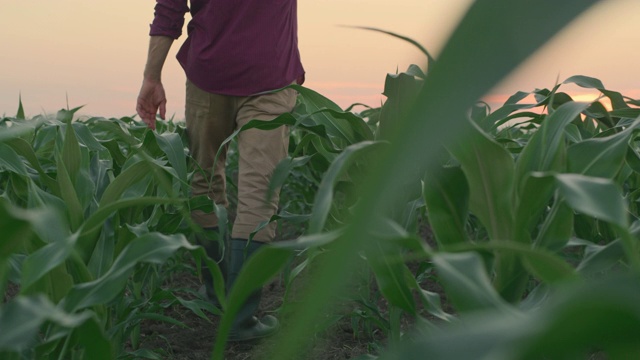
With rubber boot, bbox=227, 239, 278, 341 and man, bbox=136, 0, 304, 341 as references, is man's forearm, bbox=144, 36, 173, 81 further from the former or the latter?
rubber boot, bbox=227, 239, 278, 341

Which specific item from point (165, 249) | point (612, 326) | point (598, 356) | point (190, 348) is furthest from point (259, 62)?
point (612, 326)

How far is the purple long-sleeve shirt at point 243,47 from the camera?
244 centimetres

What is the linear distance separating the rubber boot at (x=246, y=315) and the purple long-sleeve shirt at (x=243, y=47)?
53 cm

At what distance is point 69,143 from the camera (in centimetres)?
143

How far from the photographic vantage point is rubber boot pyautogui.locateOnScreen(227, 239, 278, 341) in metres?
2.34

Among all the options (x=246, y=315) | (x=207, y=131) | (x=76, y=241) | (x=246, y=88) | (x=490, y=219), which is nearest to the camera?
(x=76, y=241)

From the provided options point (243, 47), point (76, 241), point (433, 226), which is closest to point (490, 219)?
point (433, 226)

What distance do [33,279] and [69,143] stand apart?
2.22 feet

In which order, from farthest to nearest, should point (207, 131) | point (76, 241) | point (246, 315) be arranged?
point (207, 131), point (246, 315), point (76, 241)

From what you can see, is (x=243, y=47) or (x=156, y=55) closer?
(x=243, y=47)

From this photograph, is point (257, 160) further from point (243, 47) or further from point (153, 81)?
point (153, 81)

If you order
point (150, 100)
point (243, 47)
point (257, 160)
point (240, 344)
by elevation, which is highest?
point (243, 47)

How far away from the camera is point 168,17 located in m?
2.61

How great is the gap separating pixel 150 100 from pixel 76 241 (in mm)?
1792
